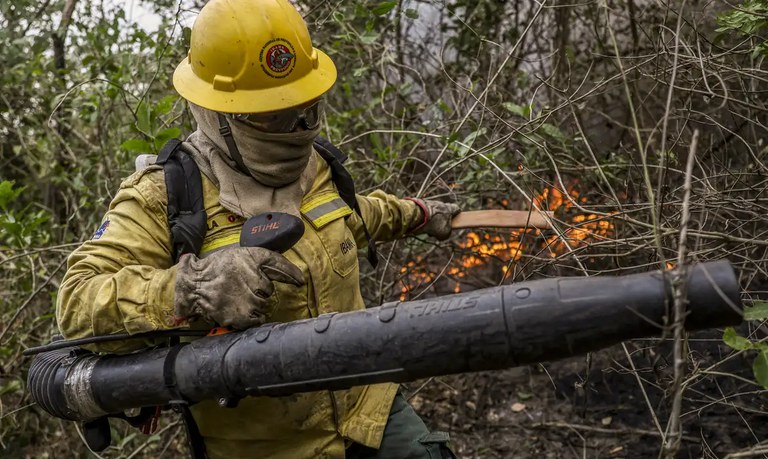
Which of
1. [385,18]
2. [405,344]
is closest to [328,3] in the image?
[385,18]

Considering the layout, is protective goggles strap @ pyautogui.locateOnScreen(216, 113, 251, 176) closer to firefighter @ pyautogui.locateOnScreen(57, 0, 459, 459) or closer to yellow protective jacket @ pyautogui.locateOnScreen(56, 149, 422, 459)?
firefighter @ pyautogui.locateOnScreen(57, 0, 459, 459)

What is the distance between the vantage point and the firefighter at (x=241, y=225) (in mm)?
2178

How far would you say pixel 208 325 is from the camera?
90.9 inches

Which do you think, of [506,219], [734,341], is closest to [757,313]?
[734,341]

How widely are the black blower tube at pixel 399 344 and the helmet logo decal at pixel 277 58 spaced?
874mm

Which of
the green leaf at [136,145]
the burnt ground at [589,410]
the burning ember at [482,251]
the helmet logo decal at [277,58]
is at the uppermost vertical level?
the helmet logo decal at [277,58]

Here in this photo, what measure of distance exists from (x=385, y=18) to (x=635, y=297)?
3910 millimetres

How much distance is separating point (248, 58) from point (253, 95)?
0.38 ft

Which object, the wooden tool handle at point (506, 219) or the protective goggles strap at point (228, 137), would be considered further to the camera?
the wooden tool handle at point (506, 219)

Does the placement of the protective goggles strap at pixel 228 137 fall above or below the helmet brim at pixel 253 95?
below

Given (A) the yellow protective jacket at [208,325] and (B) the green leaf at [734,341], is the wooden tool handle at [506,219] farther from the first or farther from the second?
(B) the green leaf at [734,341]

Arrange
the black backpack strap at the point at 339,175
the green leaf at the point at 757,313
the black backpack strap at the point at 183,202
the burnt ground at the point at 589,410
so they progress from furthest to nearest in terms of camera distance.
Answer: the burnt ground at the point at 589,410
the black backpack strap at the point at 339,175
the black backpack strap at the point at 183,202
the green leaf at the point at 757,313

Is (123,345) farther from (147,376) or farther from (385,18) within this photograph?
(385,18)

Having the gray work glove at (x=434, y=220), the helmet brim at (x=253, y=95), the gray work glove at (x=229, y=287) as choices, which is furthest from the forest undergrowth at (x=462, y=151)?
the gray work glove at (x=229, y=287)
